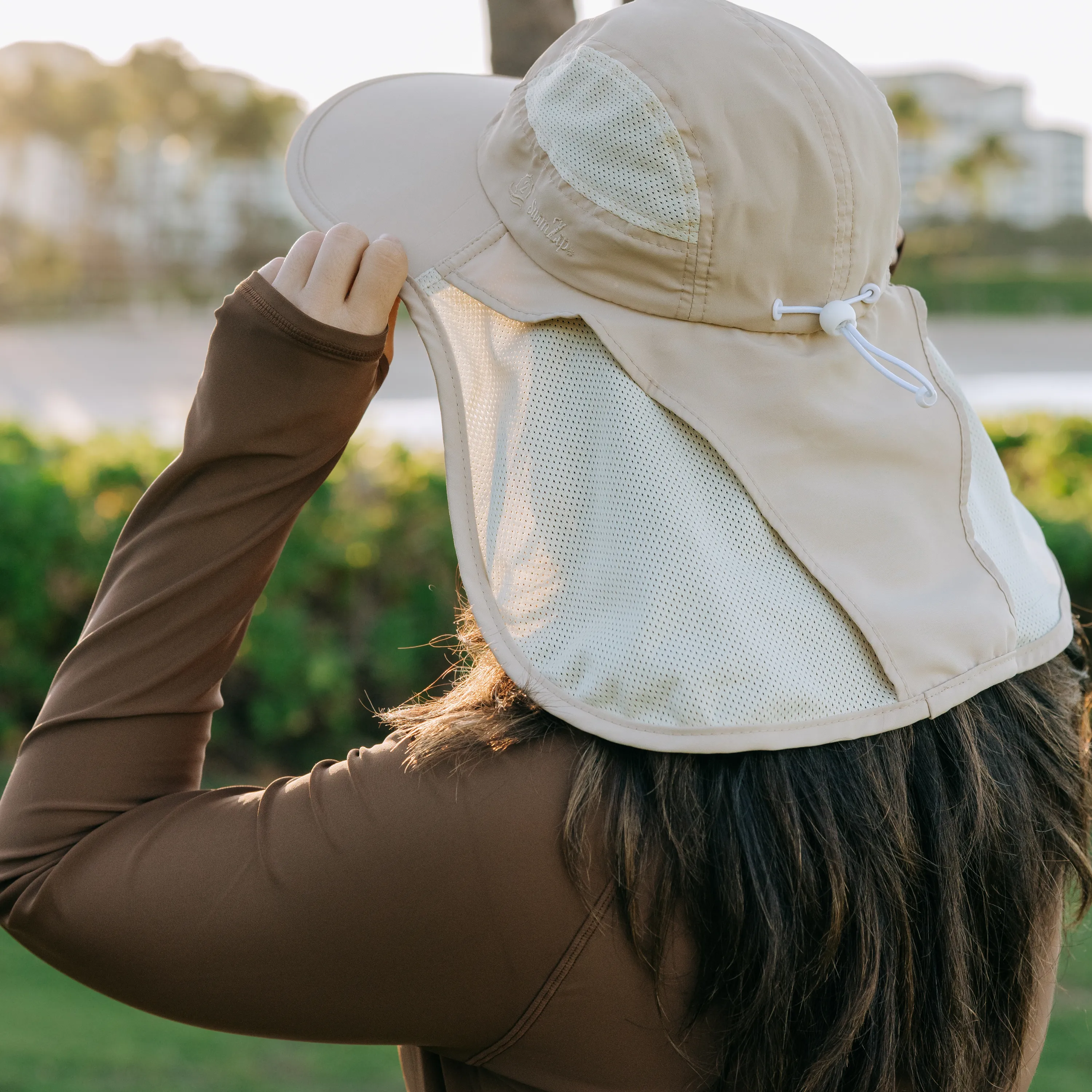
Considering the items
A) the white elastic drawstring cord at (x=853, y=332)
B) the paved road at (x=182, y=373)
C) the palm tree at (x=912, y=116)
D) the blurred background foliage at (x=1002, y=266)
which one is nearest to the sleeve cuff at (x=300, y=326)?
the white elastic drawstring cord at (x=853, y=332)

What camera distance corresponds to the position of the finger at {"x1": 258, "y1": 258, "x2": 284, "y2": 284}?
1.10m

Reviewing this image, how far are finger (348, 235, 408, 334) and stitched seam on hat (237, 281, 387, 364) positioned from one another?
2cm

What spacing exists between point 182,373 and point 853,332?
2581cm

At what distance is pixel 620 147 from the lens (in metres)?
1.04

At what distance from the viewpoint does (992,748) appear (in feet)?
3.62

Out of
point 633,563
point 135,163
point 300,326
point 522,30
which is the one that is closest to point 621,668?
point 633,563

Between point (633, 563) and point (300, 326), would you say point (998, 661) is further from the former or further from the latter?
point (300, 326)

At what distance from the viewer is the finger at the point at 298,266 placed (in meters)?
1.10

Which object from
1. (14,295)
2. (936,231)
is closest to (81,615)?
(14,295)

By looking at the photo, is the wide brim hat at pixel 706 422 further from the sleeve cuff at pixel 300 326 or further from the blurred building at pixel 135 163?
the blurred building at pixel 135 163

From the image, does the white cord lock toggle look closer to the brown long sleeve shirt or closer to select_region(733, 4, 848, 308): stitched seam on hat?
select_region(733, 4, 848, 308): stitched seam on hat

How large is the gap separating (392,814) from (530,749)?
134 millimetres

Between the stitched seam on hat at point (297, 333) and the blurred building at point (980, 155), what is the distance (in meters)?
31.5

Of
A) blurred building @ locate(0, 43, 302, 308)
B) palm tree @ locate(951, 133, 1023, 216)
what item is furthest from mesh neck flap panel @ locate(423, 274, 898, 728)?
palm tree @ locate(951, 133, 1023, 216)
